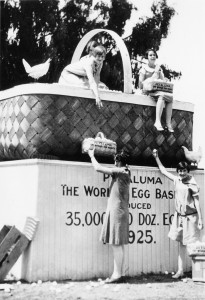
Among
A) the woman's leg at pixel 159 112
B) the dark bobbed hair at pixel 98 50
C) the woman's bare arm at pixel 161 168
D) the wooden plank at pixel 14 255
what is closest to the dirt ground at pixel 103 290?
the wooden plank at pixel 14 255

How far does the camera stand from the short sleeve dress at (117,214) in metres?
7.34

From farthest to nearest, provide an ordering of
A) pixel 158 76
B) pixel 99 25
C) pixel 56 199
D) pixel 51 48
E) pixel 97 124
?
pixel 99 25 < pixel 51 48 < pixel 158 76 < pixel 97 124 < pixel 56 199

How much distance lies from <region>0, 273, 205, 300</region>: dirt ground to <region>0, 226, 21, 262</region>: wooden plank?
0.37m

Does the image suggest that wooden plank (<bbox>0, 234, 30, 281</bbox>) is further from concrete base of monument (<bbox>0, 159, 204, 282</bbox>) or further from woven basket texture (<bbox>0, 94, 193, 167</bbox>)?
woven basket texture (<bbox>0, 94, 193, 167</bbox>)

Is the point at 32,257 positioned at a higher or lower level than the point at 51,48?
lower

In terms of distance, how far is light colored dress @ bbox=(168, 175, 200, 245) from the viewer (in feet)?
26.0

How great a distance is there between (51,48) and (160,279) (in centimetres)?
1088

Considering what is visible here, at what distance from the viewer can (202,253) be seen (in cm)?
770

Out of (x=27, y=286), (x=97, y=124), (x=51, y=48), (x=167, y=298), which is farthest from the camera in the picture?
(x=51, y=48)

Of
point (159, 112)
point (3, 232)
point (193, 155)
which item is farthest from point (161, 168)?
point (3, 232)

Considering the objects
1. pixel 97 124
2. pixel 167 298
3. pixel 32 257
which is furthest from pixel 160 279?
pixel 97 124

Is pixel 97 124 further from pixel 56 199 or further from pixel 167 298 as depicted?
pixel 167 298

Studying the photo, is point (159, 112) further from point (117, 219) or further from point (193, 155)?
point (117, 219)

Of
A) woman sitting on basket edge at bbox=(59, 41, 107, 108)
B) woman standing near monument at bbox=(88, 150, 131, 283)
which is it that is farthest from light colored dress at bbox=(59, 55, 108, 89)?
woman standing near monument at bbox=(88, 150, 131, 283)
